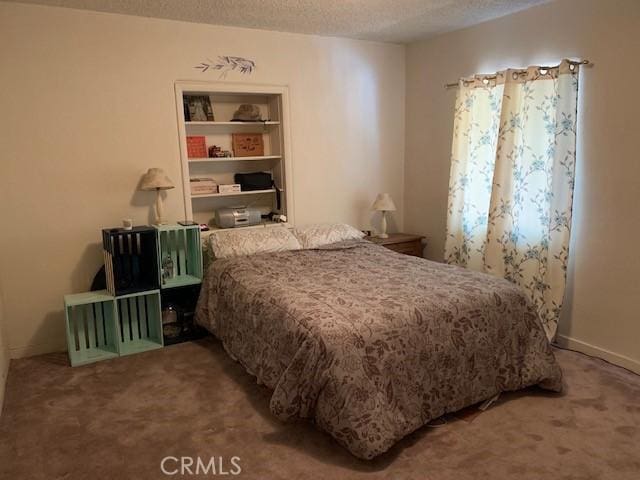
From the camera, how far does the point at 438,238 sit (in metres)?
4.46

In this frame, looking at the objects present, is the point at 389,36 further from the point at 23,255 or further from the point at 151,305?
the point at 23,255

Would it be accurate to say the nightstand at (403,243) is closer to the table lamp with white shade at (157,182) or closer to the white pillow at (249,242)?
the white pillow at (249,242)

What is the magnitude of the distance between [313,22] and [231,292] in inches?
84.6

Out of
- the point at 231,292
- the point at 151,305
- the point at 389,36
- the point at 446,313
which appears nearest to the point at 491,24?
the point at 389,36

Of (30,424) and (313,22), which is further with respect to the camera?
(313,22)

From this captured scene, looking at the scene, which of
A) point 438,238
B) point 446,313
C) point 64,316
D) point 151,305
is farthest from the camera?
point 438,238

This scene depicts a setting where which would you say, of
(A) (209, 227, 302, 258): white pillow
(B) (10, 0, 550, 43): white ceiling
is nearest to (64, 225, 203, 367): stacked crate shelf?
(A) (209, 227, 302, 258): white pillow

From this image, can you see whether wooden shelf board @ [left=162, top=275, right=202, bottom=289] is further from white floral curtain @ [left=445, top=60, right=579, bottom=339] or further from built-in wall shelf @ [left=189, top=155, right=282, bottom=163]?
white floral curtain @ [left=445, top=60, right=579, bottom=339]

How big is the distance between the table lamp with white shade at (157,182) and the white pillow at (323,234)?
3.52ft

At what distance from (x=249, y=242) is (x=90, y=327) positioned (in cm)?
127

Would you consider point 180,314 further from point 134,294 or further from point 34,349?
point 34,349

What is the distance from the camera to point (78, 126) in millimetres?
3303

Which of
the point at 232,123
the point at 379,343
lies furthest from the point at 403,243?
the point at 379,343

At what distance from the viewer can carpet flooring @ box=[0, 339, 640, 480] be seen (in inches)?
81.1
